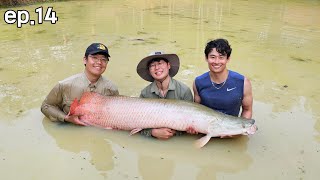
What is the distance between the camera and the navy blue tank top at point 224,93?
12.0 ft

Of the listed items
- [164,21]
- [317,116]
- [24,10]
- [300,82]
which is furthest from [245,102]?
[24,10]

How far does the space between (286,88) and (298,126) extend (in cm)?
125

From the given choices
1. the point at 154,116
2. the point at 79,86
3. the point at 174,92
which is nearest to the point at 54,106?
the point at 79,86

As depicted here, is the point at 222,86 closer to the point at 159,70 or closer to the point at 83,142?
the point at 159,70

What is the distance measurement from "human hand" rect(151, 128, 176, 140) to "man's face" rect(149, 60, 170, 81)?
519 mm

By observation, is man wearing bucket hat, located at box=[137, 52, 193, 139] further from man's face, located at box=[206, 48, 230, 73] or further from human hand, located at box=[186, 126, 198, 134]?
man's face, located at box=[206, 48, 230, 73]

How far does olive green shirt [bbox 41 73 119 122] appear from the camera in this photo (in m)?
3.87

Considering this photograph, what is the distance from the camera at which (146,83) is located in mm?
5352

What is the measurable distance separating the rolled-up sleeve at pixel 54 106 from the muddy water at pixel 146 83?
0.13 meters

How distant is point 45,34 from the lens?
Answer: 8.59 m

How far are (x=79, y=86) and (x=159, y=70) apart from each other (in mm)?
896

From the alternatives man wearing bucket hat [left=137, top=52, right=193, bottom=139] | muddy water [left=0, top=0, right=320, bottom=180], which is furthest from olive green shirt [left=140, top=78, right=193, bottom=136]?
muddy water [left=0, top=0, right=320, bottom=180]

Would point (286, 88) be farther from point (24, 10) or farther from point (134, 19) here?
point (24, 10)

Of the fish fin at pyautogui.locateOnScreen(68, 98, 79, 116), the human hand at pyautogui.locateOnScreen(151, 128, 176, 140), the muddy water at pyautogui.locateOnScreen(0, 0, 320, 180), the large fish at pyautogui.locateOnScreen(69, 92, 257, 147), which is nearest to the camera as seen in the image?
the muddy water at pyautogui.locateOnScreen(0, 0, 320, 180)
